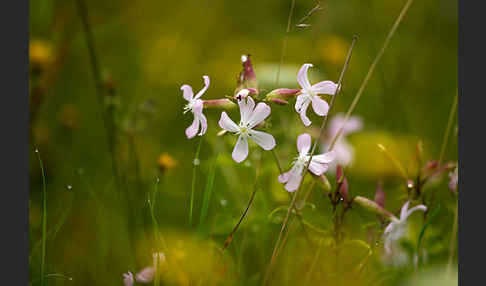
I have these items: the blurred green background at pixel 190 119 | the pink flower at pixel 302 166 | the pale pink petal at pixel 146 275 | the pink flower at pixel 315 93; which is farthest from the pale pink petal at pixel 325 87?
the pale pink petal at pixel 146 275

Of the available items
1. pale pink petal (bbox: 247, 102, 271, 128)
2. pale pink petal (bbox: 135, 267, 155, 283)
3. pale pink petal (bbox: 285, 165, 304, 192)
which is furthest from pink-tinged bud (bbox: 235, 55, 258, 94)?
pale pink petal (bbox: 135, 267, 155, 283)

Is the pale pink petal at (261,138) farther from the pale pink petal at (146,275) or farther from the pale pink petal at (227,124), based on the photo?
the pale pink petal at (146,275)

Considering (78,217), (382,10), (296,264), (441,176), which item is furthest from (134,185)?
(382,10)

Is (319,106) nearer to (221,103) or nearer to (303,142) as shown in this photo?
(303,142)

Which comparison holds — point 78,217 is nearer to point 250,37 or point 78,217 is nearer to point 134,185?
point 134,185

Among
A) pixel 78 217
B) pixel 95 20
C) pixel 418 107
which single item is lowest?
pixel 78 217

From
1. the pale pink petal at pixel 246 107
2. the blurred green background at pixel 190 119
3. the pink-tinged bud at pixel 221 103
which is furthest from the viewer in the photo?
the blurred green background at pixel 190 119

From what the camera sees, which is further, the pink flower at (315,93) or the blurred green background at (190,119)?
the blurred green background at (190,119)

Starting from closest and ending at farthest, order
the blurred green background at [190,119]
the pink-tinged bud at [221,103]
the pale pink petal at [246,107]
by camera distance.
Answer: the pale pink petal at [246,107], the pink-tinged bud at [221,103], the blurred green background at [190,119]
